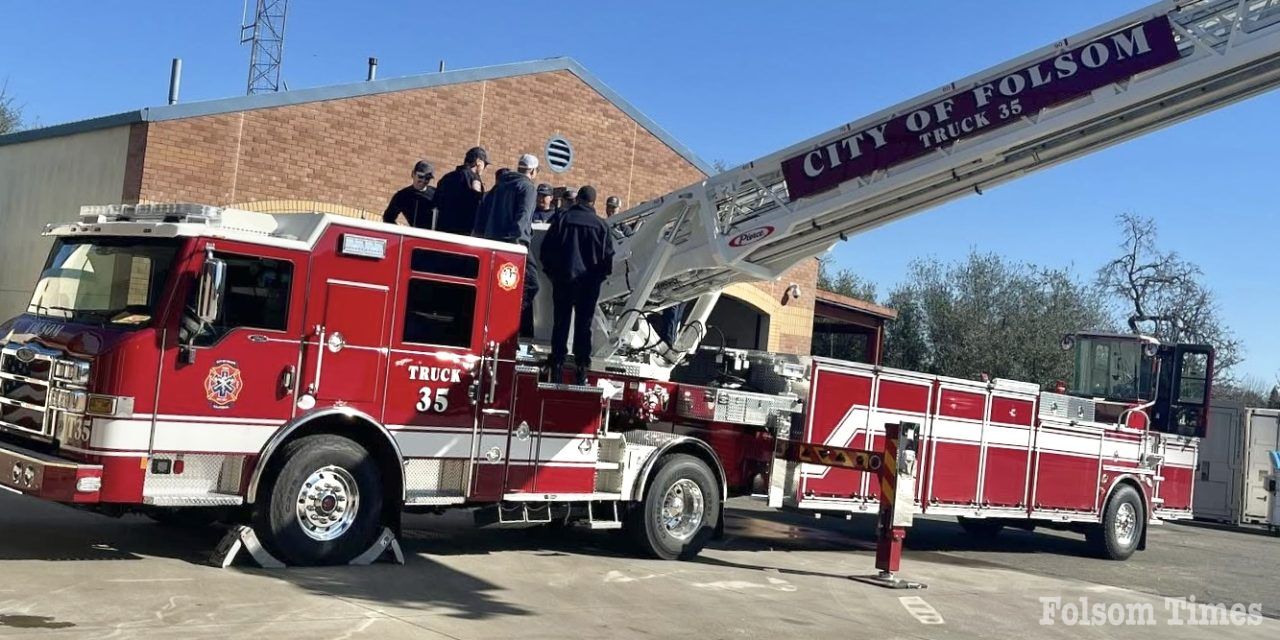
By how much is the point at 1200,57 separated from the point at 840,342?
1290 inches

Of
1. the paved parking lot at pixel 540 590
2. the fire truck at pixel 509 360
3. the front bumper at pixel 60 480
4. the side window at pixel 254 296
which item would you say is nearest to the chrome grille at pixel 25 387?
the fire truck at pixel 509 360

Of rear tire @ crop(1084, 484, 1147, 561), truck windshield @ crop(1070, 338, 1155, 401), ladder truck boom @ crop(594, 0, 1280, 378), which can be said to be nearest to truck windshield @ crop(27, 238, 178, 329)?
ladder truck boom @ crop(594, 0, 1280, 378)

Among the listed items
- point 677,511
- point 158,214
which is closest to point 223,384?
point 158,214

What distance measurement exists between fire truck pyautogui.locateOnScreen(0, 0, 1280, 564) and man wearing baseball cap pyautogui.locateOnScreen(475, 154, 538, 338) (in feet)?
1.47

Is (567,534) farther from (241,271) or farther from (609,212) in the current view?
(241,271)

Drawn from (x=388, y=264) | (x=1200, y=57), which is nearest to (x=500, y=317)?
(x=388, y=264)

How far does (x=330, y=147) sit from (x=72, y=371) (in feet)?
32.7

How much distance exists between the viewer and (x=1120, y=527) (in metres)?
14.7

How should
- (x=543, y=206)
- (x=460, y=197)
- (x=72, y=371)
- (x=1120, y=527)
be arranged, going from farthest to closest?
(x=1120, y=527) → (x=543, y=206) → (x=460, y=197) → (x=72, y=371)

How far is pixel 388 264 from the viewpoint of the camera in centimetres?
884

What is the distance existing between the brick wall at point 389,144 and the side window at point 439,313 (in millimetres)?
8282

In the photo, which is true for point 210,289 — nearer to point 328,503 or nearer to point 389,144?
point 328,503

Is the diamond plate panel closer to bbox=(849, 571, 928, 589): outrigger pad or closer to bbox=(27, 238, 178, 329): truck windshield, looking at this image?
bbox=(27, 238, 178, 329): truck windshield

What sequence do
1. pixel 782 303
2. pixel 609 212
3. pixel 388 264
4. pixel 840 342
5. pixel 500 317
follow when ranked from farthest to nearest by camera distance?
pixel 840 342 → pixel 782 303 → pixel 609 212 → pixel 500 317 → pixel 388 264
